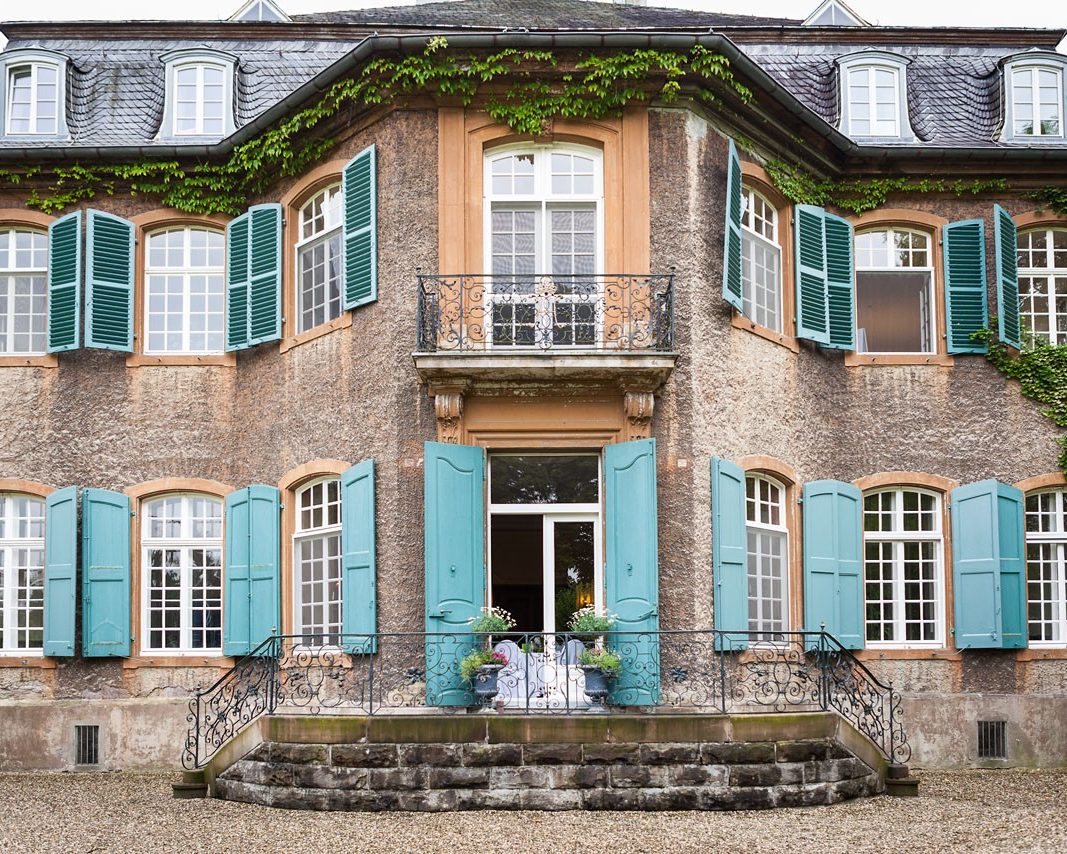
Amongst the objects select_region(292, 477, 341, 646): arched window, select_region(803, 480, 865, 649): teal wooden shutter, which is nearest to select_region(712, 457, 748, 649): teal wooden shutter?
select_region(803, 480, 865, 649): teal wooden shutter

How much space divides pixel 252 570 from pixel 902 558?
7094 millimetres

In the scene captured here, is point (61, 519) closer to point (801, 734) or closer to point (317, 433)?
point (317, 433)

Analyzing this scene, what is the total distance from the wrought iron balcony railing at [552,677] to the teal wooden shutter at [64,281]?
460cm

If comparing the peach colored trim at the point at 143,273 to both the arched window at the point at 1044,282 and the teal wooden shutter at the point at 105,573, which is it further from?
the arched window at the point at 1044,282

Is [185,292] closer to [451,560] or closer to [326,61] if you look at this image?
[326,61]

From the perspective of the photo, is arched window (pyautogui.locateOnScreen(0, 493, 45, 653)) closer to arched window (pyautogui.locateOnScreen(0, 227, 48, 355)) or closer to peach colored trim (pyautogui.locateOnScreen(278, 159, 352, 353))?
arched window (pyautogui.locateOnScreen(0, 227, 48, 355))

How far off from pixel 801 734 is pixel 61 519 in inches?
328

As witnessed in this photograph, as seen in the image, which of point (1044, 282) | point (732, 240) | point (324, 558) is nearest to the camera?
point (732, 240)

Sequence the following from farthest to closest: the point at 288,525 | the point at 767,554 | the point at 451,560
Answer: the point at 288,525
the point at 767,554
the point at 451,560

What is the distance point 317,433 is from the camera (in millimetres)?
14922

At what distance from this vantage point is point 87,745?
15.7m

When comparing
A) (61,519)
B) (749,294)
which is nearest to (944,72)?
(749,294)

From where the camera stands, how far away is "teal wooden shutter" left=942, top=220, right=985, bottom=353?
16.3 m

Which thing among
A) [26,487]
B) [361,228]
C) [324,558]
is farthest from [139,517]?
[361,228]
